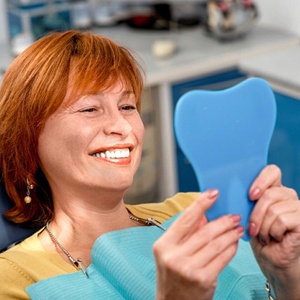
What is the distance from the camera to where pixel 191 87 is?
2977 millimetres

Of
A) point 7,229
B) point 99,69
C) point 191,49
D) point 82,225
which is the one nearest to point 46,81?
point 99,69

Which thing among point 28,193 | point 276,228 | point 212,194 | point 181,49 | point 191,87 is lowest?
point 191,87

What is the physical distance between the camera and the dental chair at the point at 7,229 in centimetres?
165

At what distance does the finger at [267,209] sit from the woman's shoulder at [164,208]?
460 millimetres

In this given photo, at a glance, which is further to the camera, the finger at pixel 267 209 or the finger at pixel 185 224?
the finger at pixel 267 209

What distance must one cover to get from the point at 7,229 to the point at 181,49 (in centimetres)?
168

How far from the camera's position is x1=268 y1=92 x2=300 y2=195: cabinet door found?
2.64m

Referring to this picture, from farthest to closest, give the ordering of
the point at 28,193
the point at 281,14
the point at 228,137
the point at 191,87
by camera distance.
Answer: the point at 281,14 → the point at 191,87 → the point at 28,193 → the point at 228,137

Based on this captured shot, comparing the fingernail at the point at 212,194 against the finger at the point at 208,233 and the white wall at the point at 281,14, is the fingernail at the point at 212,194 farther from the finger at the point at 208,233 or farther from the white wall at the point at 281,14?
the white wall at the point at 281,14

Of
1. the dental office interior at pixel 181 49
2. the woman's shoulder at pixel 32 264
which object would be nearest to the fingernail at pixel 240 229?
the woman's shoulder at pixel 32 264

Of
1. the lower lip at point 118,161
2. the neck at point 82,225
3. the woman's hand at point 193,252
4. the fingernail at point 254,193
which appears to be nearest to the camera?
the woman's hand at point 193,252

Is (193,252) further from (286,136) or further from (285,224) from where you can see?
(286,136)

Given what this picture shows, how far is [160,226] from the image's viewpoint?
5.23 ft

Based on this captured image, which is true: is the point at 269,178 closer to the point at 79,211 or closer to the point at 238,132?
the point at 238,132
